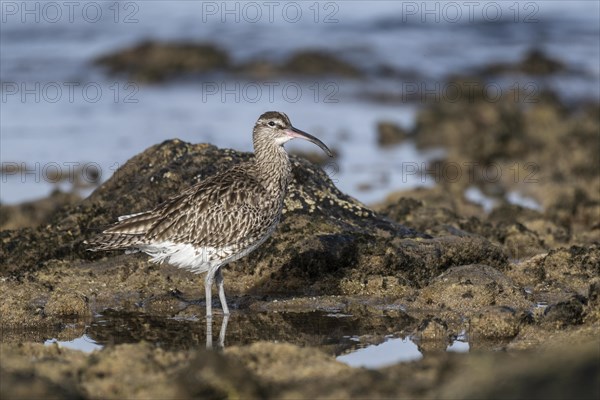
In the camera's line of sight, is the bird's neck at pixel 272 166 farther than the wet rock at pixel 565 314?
Yes

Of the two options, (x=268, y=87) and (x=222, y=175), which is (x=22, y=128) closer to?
(x=268, y=87)

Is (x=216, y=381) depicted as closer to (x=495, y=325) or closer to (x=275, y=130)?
(x=495, y=325)

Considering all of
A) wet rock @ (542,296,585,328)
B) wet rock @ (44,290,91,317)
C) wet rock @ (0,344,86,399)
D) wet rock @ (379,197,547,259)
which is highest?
wet rock @ (0,344,86,399)

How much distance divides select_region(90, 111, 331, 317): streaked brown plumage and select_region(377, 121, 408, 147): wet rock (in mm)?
11238

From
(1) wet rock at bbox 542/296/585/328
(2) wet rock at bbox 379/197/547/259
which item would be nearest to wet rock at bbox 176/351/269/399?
(1) wet rock at bbox 542/296/585/328

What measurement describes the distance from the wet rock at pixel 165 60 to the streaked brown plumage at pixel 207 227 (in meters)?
19.5

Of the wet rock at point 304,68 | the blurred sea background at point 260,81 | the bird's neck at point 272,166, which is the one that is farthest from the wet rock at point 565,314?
the wet rock at point 304,68

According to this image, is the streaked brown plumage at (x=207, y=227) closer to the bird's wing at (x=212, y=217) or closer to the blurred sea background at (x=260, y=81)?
the bird's wing at (x=212, y=217)

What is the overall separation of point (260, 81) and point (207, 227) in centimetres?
1923

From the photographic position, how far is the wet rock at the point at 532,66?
96.4 ft

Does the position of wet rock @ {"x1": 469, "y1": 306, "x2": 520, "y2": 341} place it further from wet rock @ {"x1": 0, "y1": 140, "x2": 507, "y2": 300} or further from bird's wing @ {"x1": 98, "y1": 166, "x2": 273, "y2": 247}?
bird's wing @ {"x1": 98, "y1": 166, "x2": 273, "y2": 247}

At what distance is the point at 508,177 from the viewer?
18.1 m

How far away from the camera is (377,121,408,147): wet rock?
68.5ft

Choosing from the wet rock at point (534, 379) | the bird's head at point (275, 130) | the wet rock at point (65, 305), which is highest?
the bird's head at point (275, 130)
